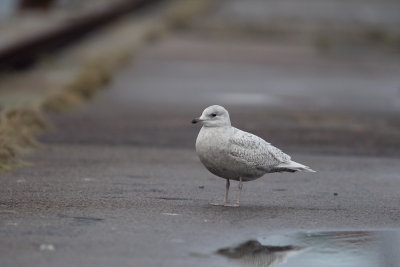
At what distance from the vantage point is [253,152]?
25.5ft

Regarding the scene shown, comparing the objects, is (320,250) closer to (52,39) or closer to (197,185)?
(197,185)

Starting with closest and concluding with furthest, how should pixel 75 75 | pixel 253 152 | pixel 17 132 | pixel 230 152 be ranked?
pixel 230 152 < pixel 253 152 < pixel 17 132 < pixel 75 75

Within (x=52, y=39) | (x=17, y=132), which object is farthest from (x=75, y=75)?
(x=17, y=132)

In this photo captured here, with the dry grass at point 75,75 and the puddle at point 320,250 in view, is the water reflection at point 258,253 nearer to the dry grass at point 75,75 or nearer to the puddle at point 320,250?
the puddle at point 320,250

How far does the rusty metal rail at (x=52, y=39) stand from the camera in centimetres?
1897

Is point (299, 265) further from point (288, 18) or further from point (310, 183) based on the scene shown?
point (288, 18)

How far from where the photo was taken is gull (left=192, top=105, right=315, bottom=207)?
7633 millimetres

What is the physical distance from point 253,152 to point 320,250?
1535 millimetres

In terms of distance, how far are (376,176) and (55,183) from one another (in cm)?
287

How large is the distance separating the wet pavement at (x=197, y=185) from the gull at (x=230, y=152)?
0.27 meters

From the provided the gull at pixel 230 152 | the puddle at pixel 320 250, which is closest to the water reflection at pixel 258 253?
the puddle at pixel 320 250

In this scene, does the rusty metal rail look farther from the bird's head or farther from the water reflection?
the water reflection

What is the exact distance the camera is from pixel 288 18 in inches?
1342

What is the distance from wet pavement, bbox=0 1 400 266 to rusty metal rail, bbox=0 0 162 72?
7.02ft
